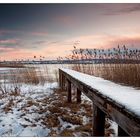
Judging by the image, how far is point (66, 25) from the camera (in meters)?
4.70

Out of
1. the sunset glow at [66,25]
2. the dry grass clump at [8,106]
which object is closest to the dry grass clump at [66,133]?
the dry grass clump at [8,106]

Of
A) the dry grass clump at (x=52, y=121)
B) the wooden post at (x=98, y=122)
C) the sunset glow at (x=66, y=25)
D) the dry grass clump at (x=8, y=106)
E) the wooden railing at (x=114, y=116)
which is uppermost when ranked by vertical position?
the sunset glow at (x=66, y=25)

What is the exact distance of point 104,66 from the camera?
18.5 feet

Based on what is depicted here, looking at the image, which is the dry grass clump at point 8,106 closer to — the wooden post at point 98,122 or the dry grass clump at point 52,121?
the dry grass clump at point 52,121

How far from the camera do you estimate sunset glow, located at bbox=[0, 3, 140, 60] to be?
13.2 ft

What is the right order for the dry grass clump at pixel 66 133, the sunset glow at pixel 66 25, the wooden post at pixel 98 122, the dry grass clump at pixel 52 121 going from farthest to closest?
1. the sunset glow at pixel 66 25
2. the dry grass clump at pixel 52 121
3. the dry grass clump at pixel 66 133
4. the wooden post at pixel 98 122

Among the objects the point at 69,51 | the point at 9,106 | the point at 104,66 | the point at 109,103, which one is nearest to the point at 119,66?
the point at 104,66

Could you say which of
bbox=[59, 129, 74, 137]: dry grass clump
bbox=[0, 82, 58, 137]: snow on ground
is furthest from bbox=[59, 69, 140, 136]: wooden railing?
bbox=[0, 82, 58, 137]: snow on ground

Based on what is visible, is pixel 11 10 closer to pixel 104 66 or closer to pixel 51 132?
pixel 104 66

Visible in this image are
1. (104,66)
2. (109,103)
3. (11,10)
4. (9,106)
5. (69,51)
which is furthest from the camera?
(69,51)

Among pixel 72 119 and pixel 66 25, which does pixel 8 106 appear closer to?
pixel 72 119

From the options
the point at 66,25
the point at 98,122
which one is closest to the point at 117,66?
the point at 66,25

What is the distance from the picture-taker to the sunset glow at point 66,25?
4027 millimetres

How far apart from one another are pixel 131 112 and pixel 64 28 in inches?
159
